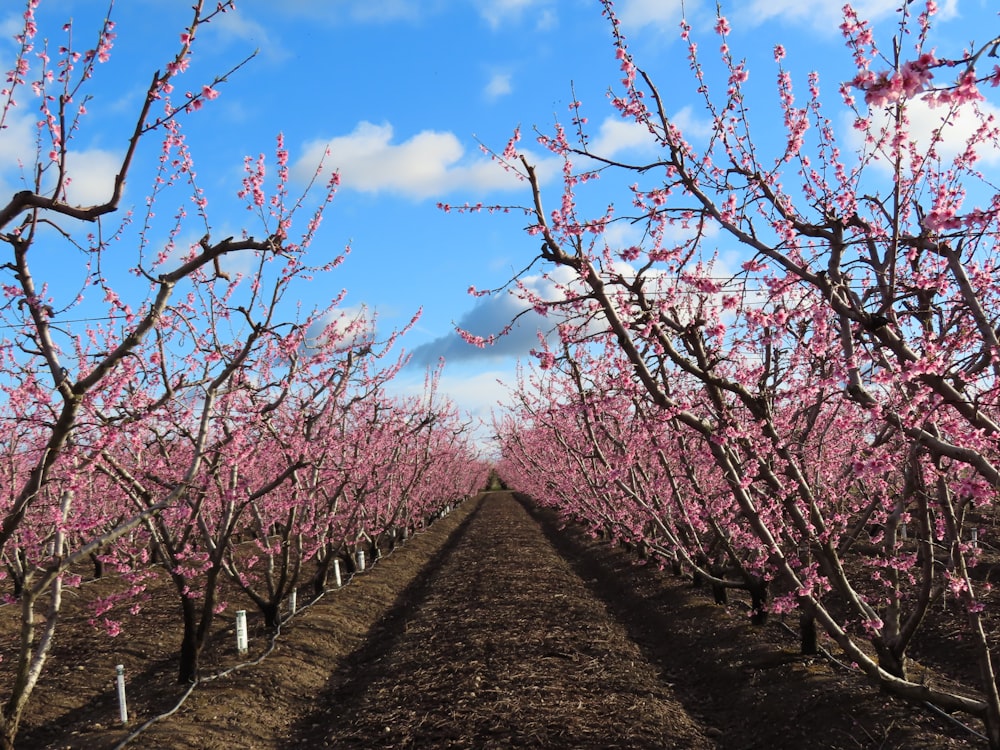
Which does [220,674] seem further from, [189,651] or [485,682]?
[485,682]

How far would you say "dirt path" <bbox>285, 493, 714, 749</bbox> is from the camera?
627 centimetres

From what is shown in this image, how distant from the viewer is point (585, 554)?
18500 mm

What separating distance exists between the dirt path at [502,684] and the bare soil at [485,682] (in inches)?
1.1

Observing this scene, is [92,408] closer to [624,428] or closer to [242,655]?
[242,655]

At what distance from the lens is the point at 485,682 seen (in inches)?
301

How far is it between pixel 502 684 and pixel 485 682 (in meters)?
0.21

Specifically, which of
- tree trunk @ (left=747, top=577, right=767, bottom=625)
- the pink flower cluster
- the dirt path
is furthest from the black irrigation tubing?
the pink flower cluster

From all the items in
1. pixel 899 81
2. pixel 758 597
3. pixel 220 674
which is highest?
pixel 899 81

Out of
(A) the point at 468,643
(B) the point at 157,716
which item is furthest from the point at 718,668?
(B) the point at 157,716

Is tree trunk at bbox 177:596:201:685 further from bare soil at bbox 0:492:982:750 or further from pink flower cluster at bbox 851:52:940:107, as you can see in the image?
pink flower cluster at bbox 851:52:940:107

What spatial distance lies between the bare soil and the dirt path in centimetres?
3

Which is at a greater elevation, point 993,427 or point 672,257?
point 672,257

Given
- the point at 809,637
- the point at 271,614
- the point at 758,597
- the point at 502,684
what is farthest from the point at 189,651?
the point at 758,597

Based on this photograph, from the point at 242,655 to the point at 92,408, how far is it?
4218 mm
